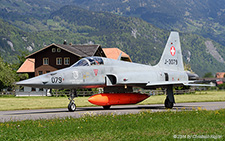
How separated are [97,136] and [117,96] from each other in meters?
11.5

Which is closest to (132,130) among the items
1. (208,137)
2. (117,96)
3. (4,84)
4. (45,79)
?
(208,137)

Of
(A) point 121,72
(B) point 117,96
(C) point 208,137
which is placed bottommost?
(C) point 208,137

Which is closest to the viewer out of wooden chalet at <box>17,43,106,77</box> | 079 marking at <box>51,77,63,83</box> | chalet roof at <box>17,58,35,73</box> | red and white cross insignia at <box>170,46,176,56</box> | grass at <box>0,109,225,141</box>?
grass at <box>0,109,225,141</box>

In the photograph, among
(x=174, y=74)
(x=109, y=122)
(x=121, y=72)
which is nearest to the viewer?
(x=109, y=122)

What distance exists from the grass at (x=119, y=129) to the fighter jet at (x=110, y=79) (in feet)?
19.0

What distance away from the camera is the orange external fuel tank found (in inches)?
871

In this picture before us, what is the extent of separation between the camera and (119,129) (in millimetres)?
12992

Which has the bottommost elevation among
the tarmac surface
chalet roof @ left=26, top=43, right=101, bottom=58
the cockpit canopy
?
the tarmac surface

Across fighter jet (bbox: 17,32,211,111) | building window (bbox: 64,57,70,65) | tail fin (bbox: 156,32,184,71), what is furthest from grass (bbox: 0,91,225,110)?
building window (bbox: 64,57,70,65)

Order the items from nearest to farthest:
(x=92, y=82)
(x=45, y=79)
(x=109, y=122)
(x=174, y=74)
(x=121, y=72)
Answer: (x=109, y=122), (x=45, y=79), (x=92, y=82), (x=121, y=72), (x=174, y=74)

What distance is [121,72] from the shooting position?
24.0 m

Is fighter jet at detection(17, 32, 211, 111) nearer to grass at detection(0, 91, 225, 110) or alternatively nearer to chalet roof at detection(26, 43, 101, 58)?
grass at detection(0, 91, 225, 110)

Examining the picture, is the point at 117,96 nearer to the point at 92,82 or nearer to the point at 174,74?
the point at 92,82

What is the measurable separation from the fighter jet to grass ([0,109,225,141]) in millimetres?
5786
